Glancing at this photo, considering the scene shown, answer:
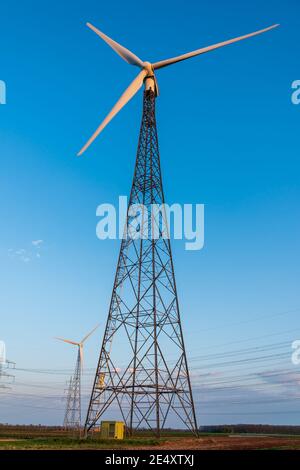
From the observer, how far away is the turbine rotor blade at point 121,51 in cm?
5556

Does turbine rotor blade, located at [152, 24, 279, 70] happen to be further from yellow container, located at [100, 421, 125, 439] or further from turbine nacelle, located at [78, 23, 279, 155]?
yellow container, located at [100, 421, 125, 439]

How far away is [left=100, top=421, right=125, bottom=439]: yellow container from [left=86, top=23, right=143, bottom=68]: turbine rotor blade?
42.6 meters

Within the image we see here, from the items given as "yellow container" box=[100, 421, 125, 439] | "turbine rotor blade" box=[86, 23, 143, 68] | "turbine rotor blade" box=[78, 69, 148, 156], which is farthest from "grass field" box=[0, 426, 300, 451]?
"turbine rotor blade" box=[86, 23, 143, 68]

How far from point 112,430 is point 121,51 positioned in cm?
4531

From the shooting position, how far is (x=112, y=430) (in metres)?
45.3

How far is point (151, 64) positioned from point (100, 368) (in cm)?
3745

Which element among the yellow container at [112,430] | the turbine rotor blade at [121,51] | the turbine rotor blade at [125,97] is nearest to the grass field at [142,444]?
the yellow container at [112,430]

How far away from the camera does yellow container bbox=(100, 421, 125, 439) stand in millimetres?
44938

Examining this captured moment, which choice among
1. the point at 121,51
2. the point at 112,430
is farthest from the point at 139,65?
the point at 112,430

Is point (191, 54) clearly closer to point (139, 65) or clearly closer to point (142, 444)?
point (139, 65)

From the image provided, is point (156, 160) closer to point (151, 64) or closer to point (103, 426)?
point (151, 64)
